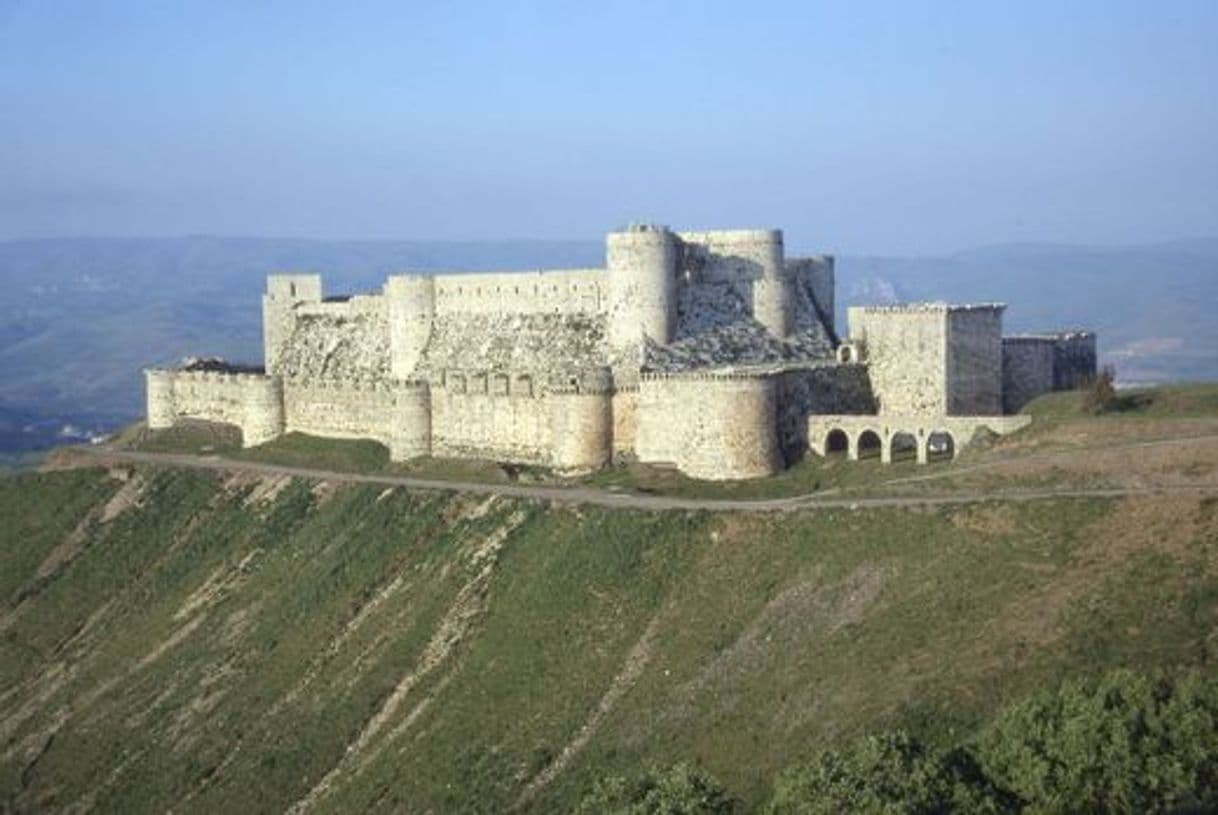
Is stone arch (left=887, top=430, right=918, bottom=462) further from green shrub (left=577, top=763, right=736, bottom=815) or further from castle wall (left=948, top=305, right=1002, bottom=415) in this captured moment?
green shrub (left=577, top=763, right=736, bottom=815)

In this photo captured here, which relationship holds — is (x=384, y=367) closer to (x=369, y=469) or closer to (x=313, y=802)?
(x=369, y=469)

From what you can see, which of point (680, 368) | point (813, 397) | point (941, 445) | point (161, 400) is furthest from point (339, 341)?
point (941, 445)

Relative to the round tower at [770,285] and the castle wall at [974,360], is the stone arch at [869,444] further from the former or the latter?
the round tower at [770,285]

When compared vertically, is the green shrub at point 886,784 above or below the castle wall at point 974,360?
below

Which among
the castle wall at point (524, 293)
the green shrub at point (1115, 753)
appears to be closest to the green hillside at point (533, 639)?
the green shrub at point (1115, 753)

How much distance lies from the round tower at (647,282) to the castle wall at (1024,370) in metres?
12.8

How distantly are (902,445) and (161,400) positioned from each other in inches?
1693

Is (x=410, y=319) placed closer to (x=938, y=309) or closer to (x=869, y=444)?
(x=869, y=444)

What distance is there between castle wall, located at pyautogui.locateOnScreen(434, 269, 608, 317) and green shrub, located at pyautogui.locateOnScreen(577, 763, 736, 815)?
35816 mm

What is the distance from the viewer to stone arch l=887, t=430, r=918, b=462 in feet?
216

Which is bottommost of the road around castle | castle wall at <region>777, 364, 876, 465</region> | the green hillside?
the green hillside

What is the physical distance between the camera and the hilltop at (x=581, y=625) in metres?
47.4

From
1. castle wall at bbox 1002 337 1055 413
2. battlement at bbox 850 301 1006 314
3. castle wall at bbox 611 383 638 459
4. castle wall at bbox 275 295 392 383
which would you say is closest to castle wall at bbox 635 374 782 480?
castle wall at bbox 611 383 638 459

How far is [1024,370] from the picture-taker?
73.9 meters
